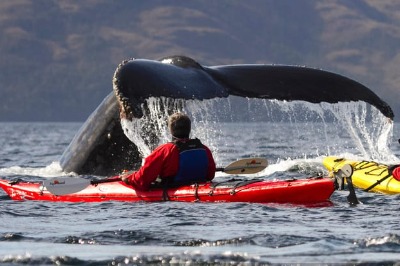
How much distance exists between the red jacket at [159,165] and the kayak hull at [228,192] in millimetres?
163

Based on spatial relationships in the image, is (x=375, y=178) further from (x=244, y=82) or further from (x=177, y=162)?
(x=177, y=162)

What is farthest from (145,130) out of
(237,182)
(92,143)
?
(237,182)

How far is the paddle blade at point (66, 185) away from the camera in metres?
10.6

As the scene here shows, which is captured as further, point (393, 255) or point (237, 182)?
point (237, 182)

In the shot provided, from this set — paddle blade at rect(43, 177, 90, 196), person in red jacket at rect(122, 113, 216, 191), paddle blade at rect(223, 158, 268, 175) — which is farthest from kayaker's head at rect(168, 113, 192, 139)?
paddle blade at rect(223, 158, 268, 175)

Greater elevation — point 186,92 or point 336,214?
point 186,92

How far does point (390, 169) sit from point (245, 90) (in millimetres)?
2631

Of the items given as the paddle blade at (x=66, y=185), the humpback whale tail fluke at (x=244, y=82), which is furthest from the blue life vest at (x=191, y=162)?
the paddle blade at (x=66, y=185)

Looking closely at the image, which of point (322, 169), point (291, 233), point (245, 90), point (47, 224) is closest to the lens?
point (291, 233)

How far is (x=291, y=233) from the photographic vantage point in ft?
26.8

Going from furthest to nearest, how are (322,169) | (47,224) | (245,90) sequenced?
(322,169) → (245,90) → (47,224)

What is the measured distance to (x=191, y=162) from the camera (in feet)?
34.1

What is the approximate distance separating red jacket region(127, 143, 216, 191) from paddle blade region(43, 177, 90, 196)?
1.90 feet

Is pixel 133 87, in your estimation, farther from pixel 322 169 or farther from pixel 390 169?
pixel 322 169
